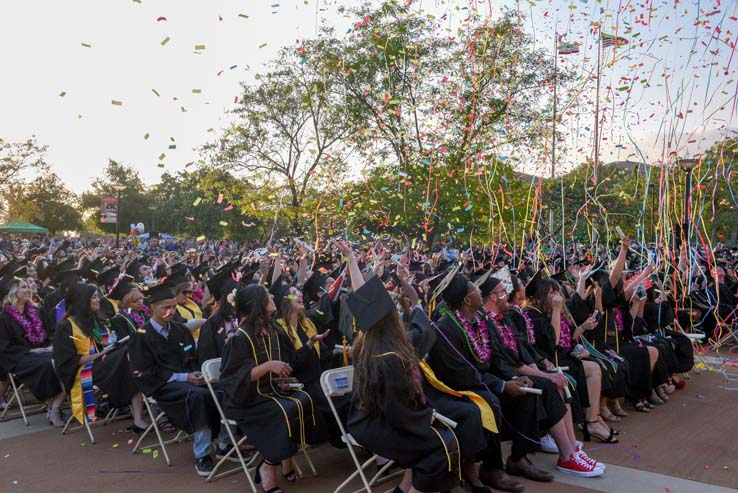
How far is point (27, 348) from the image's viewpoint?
7570mm

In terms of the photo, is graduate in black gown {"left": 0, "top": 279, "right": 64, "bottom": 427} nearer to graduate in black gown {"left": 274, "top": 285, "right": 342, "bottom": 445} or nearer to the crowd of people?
the crowd of people

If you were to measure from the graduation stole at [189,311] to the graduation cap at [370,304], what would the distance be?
4.24 meters

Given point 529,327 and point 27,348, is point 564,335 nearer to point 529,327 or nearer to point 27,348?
point 529,327

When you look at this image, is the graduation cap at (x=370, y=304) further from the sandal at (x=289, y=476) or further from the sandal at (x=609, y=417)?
the sandal at (x=609, y=417)

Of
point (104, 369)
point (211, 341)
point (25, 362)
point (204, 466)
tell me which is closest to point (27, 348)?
point (25, 362)

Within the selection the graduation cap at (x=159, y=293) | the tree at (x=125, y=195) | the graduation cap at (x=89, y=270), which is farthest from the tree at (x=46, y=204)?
the graduation cap at (x=159, y=293)

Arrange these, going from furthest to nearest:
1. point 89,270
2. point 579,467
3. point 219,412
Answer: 1. point 89,270
2. point 219,412
3. point 579,467

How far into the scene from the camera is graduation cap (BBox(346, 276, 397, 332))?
4203 mm

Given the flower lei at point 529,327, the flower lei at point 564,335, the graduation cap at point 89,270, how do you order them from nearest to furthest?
the flower lei at point 529,327, the flower lei at point 564,335, the graduation cap at point 89,270

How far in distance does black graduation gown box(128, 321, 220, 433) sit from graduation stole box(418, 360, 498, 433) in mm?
2192

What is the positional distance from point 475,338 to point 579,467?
1.45m

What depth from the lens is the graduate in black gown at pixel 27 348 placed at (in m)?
7.20

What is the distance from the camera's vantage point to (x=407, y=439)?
4207 millimetres

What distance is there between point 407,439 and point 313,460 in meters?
2.14
